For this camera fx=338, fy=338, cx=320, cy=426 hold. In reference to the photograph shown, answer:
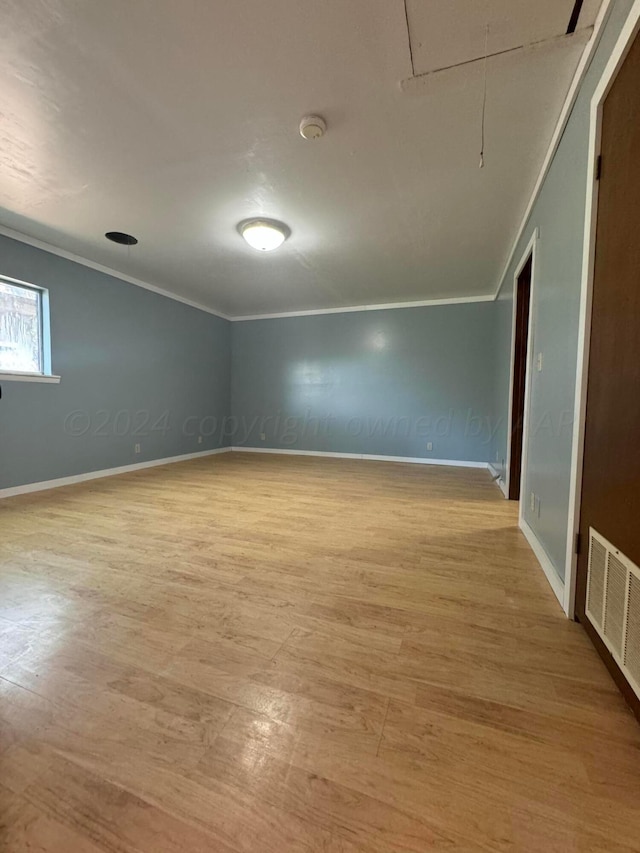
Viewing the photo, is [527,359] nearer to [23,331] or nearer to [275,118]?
[275,118]

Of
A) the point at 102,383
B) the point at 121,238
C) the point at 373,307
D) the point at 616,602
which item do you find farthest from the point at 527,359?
the point at 102,383

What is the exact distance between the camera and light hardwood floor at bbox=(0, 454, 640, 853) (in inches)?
29.7

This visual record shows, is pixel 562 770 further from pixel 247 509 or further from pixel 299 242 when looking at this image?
pixel 299 242

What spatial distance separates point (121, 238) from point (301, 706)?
419 cm

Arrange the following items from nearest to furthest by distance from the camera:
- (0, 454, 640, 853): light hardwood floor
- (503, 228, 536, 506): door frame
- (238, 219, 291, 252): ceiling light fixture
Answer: (0, 454, 640, 853): light hardwood floor
(503, 228, 536, 506): door frame
(238, 219, 291, 252): ceiling light fixture

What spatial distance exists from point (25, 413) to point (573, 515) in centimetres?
467

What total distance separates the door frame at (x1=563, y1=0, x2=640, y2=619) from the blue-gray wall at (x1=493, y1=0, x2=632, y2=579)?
97mm

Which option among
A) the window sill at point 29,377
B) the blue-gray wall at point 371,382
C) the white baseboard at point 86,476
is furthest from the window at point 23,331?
the blue-gray wall at point 371,382

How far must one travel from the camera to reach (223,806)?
0.79 meters

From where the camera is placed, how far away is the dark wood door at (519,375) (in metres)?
3.18

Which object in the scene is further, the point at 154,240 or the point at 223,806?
the point at 154,240

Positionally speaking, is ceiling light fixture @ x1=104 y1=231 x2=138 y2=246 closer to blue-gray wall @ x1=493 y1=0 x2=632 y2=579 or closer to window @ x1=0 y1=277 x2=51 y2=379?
window @ x1=0 y1=277 x2=51 y2=379

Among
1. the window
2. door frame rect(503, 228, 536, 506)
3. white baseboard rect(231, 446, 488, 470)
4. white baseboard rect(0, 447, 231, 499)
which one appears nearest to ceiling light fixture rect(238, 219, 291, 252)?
door frame rect(503, 228, 536, 506)

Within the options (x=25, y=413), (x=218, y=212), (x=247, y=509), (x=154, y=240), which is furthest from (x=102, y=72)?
(x=25, y=413)
